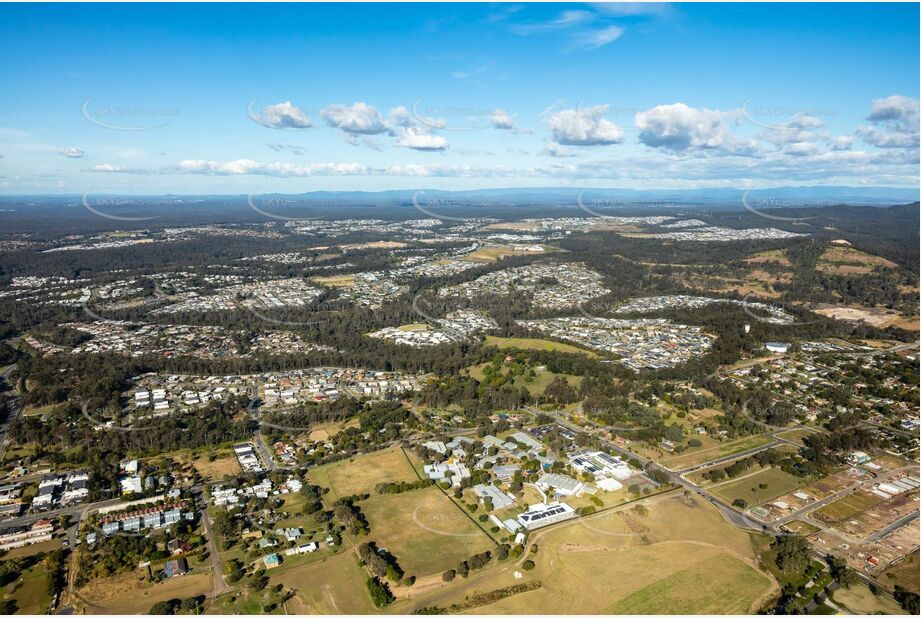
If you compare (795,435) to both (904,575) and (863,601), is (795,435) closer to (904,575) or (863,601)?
(904,575)

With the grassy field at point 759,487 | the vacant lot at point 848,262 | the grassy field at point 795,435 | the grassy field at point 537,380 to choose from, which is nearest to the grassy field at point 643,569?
the grassy field at point 759,487

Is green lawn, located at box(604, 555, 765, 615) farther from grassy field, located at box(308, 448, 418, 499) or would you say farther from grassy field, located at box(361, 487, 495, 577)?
grassy field, located at box(308, 448, 418, 499)

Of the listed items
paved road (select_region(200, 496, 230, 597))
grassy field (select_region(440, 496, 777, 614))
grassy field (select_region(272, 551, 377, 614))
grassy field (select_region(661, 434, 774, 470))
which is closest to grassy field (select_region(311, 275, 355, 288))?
paved road (select_region(200, 496, 230, 597))

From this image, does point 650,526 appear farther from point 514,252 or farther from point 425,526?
point 514,252

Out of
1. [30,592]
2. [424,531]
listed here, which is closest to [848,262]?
[424,531]

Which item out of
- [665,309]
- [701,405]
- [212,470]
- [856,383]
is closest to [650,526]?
[701,405]

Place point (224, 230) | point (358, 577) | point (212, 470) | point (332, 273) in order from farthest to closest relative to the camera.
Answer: point (224, 230), point (332, 273), point (212, 470), point (358, 577)
